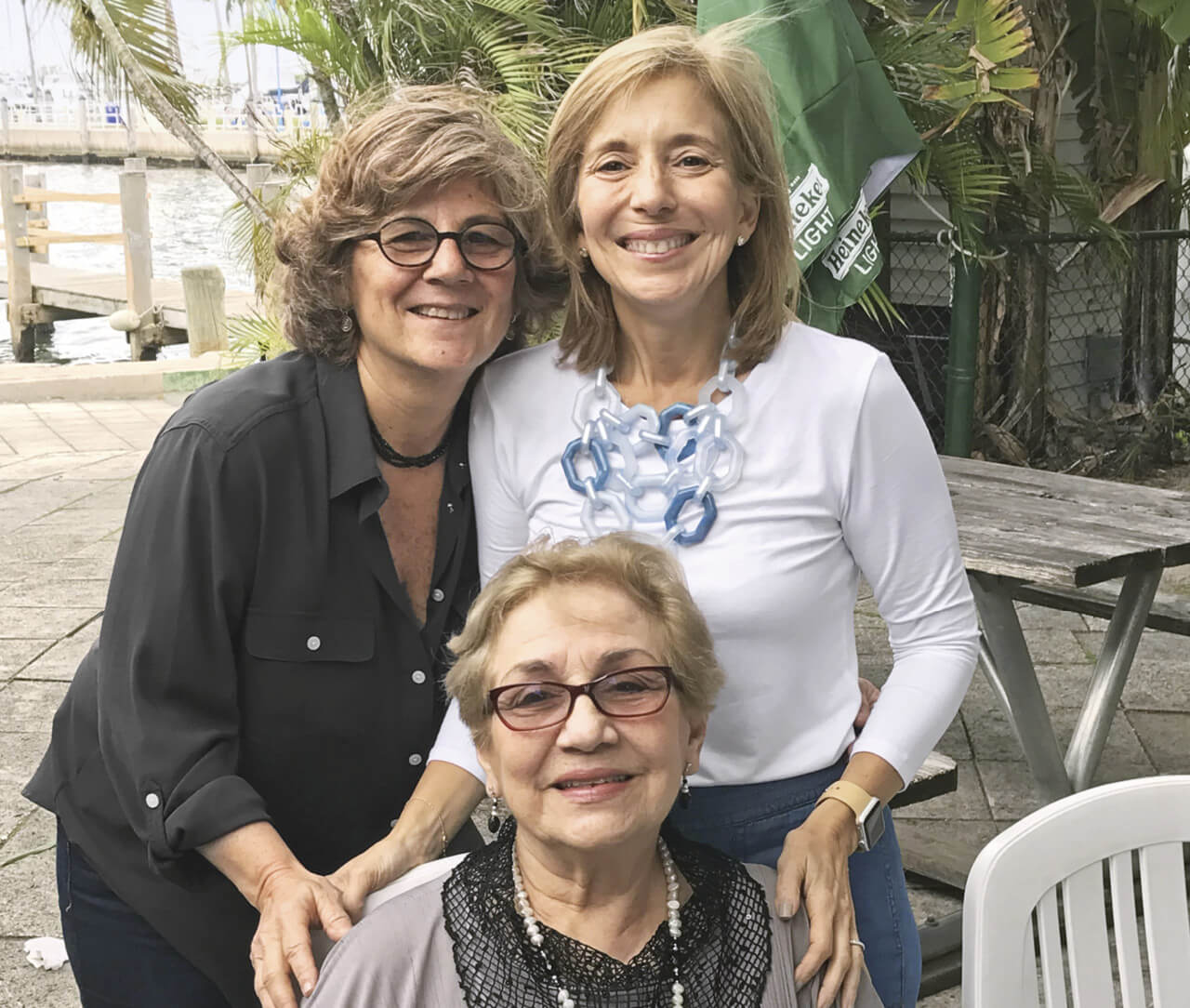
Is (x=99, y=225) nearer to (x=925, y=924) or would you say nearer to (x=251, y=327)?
(x=251, y=327)

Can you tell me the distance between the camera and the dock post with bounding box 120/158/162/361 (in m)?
20.2

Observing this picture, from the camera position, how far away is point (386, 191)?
74.7 inches

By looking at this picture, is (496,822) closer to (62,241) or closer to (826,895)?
(826,895)

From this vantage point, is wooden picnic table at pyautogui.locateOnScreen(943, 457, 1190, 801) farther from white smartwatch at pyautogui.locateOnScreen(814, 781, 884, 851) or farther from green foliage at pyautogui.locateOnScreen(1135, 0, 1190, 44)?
green foliage at pyautogui.locateOnScreen(1135, 0, 1190, 44)

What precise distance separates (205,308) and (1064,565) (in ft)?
46.8

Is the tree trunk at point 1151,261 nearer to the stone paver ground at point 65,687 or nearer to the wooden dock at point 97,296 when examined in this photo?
the stone paver ground at point 65,687

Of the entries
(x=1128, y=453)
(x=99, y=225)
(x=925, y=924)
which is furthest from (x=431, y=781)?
(x=99, y=225)

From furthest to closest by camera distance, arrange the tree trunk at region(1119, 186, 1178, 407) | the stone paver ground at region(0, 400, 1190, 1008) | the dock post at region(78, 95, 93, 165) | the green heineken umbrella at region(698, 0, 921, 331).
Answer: the dock post at region(78, 95, 93, 165) < the tree trunk at region(1119, 186, 1178, 407) < the stone paver ground at region(0, 400, 1190, 1008) < the green heineken umbrella at region(698, 0, 921, 331)

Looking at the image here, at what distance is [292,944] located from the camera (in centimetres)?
172

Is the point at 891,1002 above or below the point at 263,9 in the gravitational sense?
below

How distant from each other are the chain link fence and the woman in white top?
234 inches

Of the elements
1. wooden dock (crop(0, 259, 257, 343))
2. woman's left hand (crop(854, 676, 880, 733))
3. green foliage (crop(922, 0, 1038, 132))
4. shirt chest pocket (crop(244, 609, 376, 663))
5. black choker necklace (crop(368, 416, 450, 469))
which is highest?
green foliage (crop(922, 0, 1038, 132))

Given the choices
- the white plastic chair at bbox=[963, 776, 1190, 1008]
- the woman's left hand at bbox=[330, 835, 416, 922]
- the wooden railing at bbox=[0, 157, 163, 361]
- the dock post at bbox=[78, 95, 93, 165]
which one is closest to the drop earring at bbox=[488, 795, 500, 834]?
the woman's left hand at bbox=[330, 835, 416, 922]

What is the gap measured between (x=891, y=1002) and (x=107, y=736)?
3.72ft
